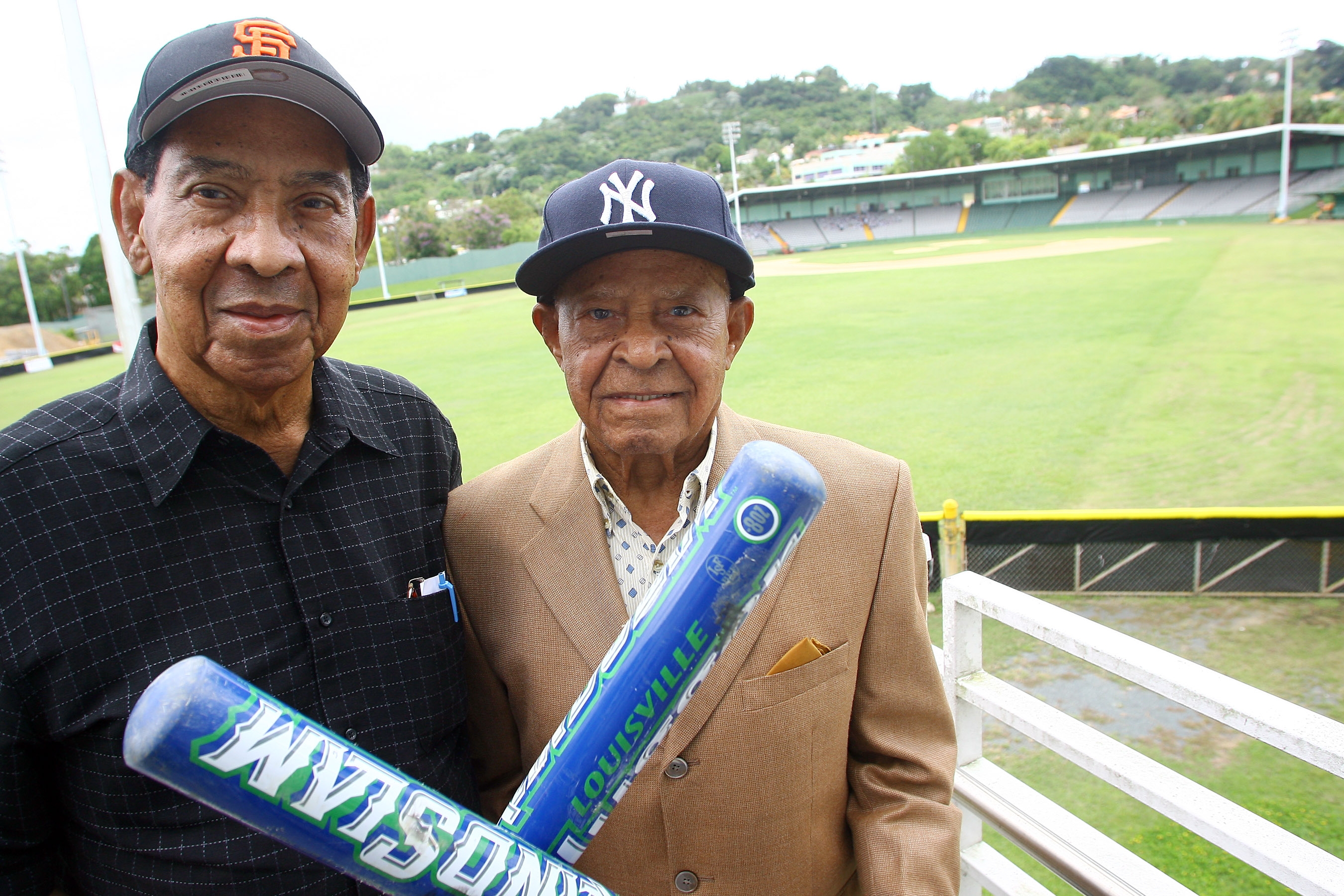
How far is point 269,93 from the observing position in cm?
133

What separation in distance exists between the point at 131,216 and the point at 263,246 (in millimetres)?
337

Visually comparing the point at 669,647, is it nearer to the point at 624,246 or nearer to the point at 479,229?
the point at 624,246

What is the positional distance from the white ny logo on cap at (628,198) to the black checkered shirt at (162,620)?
64 centimetres

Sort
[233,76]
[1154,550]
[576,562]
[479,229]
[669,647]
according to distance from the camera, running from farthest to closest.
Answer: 1. [479,229]
2. [1154,550]
3. [576,562]
4. [233,76]
5. [669,647]

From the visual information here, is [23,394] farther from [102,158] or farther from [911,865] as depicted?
[911,865]

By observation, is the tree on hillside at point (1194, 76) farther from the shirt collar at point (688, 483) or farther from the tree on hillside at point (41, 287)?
the shirt collar at point (688, 483)

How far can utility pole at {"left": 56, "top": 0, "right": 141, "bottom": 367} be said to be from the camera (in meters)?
4.36

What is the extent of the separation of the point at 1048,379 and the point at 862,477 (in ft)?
A: 49.1

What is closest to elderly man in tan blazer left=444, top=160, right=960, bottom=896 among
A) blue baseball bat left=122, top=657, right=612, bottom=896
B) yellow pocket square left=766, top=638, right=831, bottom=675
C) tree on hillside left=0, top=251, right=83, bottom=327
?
yellow pocket square left=766, top=638, right=831, bottom=675

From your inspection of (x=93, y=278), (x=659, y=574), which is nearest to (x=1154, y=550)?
(x=659, y=574)

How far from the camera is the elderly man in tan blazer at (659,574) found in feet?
4.87

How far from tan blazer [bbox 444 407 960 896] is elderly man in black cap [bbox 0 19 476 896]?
0.22 meters

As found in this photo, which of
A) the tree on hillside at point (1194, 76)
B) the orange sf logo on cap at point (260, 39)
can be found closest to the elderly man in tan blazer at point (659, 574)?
the orange sf logo on cap at point (260, 39)

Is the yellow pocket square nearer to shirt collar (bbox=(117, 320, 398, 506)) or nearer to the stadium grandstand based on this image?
shirt collar (bbox=(117, 320, 398, 506))
